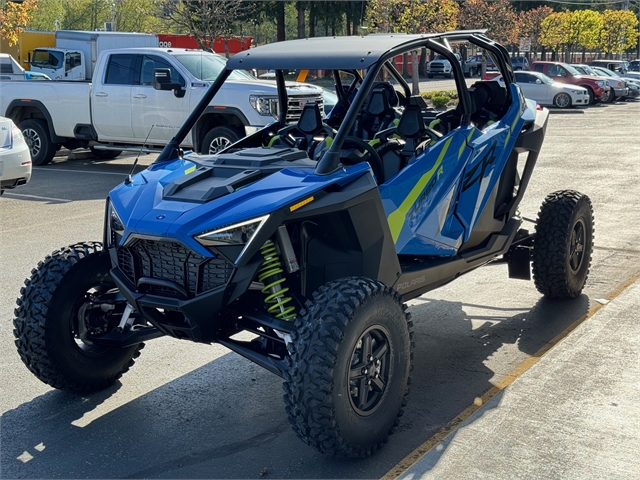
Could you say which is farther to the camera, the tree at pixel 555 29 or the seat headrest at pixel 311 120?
the tree at pixel 555 29

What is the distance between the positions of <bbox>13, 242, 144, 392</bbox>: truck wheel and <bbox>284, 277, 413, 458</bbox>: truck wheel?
4.84ft

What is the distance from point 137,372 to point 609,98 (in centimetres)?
3227

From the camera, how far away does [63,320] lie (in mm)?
4855

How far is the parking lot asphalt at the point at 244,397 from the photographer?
431 centimetres

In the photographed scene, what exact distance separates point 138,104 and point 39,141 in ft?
7.92

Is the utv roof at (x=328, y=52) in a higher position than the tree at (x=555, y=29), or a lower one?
lower

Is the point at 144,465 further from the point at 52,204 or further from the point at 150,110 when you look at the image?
the point at 150,110

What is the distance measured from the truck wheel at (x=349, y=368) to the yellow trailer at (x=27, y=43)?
37.4 m

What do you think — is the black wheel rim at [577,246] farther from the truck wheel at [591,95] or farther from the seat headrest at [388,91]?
the truck wheel at [591,95]

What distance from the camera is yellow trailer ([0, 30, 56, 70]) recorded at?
39.0 m

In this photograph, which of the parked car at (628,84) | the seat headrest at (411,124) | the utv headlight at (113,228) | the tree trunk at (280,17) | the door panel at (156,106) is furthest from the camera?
the tree trunk at (280,17)

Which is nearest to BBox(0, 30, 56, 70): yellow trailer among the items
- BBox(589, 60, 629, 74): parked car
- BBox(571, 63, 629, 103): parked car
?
BBox(571, 63, 629, 103): parked car

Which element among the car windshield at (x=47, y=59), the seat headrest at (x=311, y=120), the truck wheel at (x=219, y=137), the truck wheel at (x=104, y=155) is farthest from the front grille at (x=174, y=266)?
the car windshield at (x=47, y=59)

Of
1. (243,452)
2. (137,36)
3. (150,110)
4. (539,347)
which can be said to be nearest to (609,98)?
(137,36)
